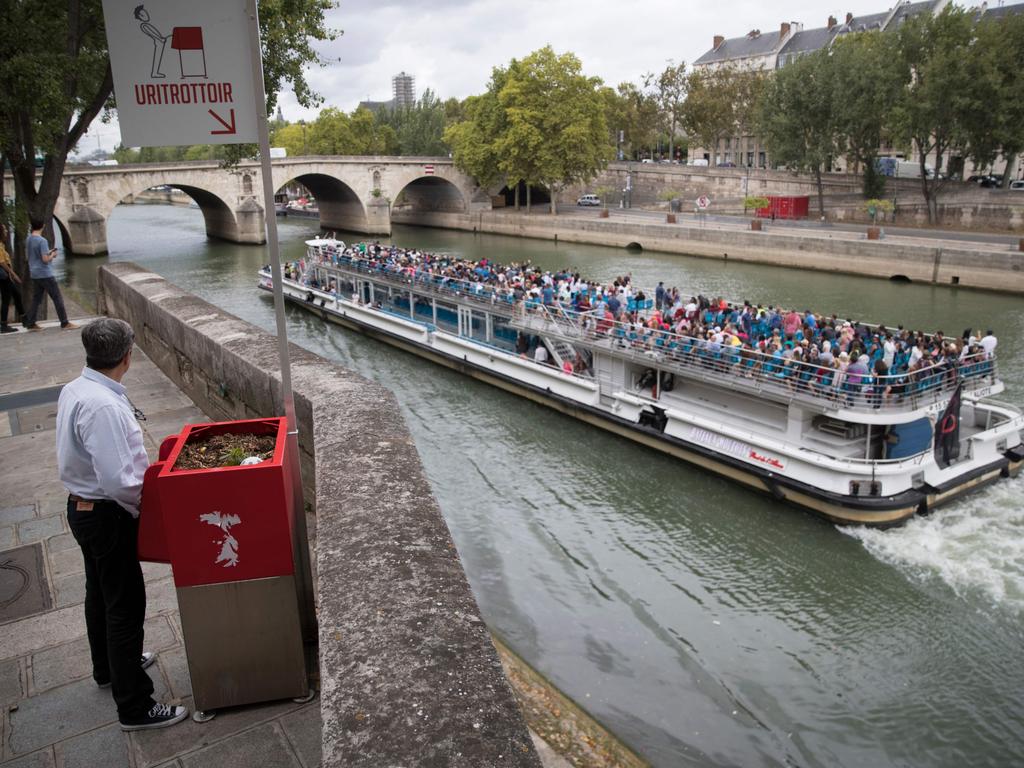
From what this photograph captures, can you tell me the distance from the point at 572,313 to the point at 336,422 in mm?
14284

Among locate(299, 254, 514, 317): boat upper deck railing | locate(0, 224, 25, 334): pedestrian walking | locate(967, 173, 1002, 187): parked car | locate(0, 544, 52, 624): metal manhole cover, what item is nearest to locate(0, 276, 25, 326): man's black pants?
locate(0, 224, 25, 334): pedestrian walking

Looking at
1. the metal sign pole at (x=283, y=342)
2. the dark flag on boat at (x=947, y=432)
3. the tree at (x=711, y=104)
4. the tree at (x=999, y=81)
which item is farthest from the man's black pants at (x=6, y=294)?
the tree at (x=711, y=104)

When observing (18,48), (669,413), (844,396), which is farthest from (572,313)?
(18,48)

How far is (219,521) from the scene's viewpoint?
10.6ft

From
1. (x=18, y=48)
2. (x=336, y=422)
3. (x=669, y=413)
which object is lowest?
(x=669, y=413)

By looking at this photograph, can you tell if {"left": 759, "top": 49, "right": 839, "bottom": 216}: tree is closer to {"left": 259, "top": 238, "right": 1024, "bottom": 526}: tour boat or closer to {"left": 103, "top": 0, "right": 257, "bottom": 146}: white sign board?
{"left": 259, "top": 238, "right": 1024, "bottom": 526}: tour boat

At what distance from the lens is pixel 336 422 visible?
16.3 ft

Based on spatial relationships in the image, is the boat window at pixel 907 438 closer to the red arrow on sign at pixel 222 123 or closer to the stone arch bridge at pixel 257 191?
the red arrow on sign at pixel 222 123

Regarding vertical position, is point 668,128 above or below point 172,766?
above

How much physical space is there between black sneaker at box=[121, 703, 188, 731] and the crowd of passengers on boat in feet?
39.1

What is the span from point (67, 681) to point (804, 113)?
50.7 meters

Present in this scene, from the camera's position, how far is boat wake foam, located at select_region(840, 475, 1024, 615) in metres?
11.6

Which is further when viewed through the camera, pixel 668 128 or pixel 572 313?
pixel 668 128

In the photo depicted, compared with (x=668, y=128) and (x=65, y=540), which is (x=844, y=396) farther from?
(x=668, y=128)
